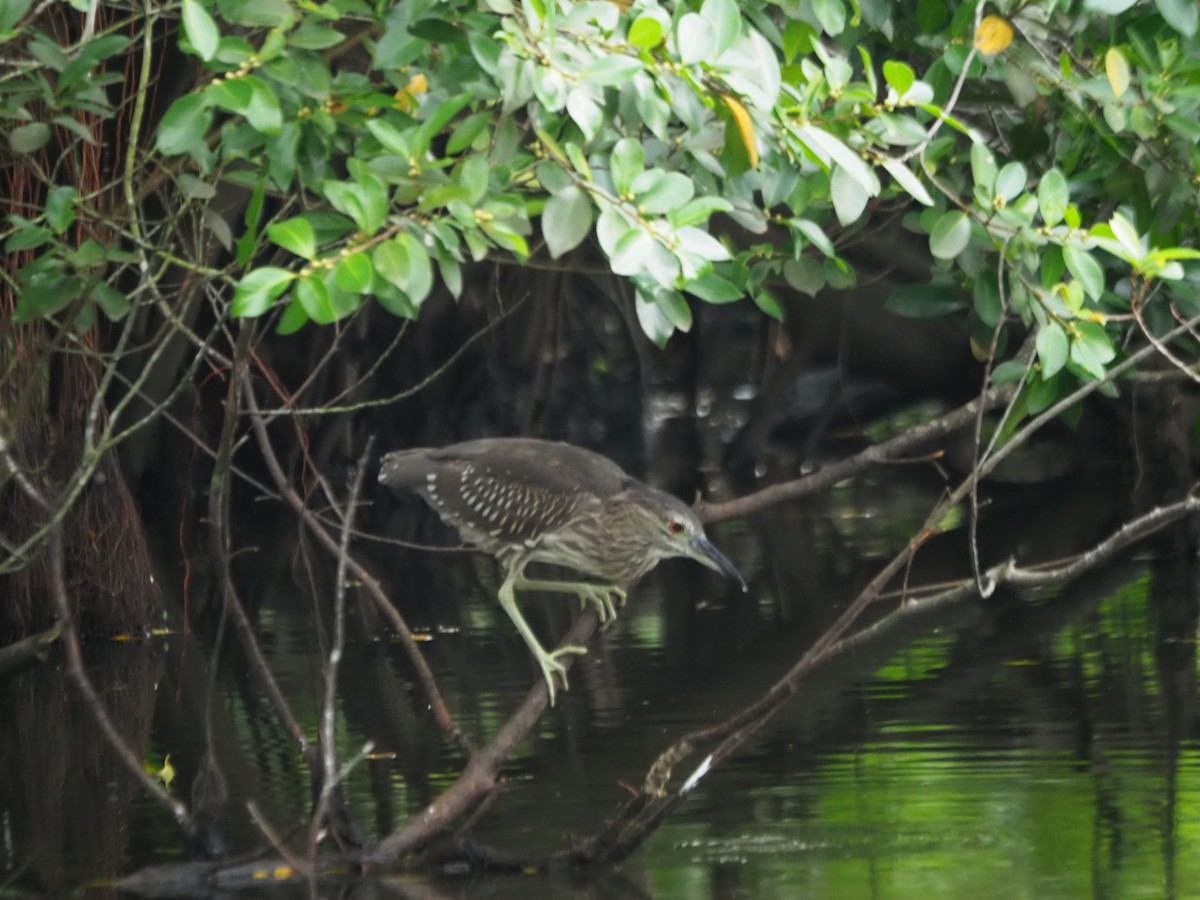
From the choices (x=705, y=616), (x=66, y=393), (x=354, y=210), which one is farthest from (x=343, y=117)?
(x=705, y=616)

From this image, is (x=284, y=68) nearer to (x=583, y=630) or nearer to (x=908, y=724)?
(x=583, y=630)

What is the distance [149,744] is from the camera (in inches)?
188

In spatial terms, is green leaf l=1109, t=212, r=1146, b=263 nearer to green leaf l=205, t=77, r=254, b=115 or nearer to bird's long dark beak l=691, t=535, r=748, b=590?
green leaf l=205, t=77, r=254, b=115

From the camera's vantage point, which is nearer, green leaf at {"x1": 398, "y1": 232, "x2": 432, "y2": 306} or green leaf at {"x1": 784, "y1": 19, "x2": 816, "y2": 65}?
green leaf at {"x1": 398, "y1": 232, "x2": 432, "y2": 306}

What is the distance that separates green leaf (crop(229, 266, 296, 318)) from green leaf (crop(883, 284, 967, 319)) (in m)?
1.87

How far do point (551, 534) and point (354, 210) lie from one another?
2251mm

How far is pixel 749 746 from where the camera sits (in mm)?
4367

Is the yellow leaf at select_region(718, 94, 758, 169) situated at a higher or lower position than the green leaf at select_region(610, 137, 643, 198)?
higher

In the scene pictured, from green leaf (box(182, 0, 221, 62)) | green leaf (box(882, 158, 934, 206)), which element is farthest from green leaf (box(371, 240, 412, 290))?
green leaf (box(882, 158, 934, 206))

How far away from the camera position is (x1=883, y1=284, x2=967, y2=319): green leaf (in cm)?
405

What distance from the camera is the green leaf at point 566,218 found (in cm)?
260

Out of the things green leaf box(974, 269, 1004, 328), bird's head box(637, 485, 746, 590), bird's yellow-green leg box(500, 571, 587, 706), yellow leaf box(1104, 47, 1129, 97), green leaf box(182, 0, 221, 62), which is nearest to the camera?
green leaf box(182, 0, 221, 62)

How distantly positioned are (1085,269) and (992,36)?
0.62 m

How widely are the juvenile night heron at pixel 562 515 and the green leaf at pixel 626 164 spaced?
194 centimetres
